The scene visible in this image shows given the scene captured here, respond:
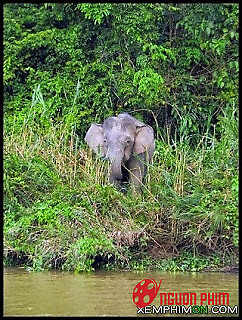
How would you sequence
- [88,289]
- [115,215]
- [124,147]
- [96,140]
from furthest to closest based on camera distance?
[96,140]
[124,147]
[115,215]
[88,289]

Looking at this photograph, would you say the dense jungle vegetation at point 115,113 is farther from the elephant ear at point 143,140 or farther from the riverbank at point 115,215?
the elephant ear at point 143,140

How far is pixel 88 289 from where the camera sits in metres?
7.09

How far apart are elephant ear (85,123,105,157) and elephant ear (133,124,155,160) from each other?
0.46 m

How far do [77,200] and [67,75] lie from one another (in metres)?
4.28

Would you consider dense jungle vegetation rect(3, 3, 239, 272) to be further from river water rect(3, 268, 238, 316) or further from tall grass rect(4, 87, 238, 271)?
river water rect(3, 268, 238, 316)

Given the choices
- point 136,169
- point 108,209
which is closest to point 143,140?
point 136,169

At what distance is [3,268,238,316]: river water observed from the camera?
20.5 ft

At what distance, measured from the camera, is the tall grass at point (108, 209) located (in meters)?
8.35

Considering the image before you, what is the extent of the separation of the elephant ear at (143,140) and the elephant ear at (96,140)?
0.46 metres

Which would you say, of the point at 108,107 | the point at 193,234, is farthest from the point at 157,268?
the point at 108,107

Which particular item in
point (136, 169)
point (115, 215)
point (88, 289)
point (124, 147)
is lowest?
point (88, 289)

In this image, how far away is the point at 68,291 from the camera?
6.96 m

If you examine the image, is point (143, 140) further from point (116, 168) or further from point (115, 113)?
point (115, 113)

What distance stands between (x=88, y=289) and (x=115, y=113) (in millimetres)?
5761
